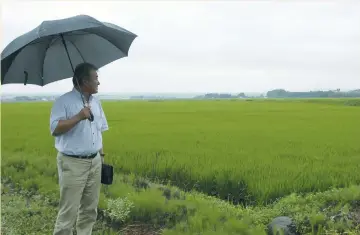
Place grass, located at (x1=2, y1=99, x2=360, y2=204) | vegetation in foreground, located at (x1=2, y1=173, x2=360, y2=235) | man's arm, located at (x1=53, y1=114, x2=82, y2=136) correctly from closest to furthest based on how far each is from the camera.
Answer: man's arm, located at (x1=53, y1=114, x2=82, y2=136) < vegetation in foreground, located at (x1=2, y1=173, x2=360, y2=235) < grass, located at (x1=2, y1=99, x2=360, y2=204)

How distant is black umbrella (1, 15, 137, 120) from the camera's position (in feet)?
11.7

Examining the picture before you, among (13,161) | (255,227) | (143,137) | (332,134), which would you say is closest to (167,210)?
(255,227)

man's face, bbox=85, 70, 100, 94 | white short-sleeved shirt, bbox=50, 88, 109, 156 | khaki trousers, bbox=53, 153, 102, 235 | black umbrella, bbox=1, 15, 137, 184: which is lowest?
khaki trousers, bbox=53, 153, 102, 235

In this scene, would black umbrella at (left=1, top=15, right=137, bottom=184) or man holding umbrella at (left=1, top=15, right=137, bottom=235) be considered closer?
man holding umbrella at (left=1, top=15, right=137, bottom=235)

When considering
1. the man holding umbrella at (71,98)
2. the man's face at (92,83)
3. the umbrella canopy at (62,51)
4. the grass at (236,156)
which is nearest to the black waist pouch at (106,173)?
the man holding umbrella at (71,98)

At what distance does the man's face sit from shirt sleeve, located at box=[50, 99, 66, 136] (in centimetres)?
27

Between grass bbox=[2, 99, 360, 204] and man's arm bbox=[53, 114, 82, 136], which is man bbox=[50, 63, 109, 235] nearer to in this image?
man's arm bbox=[53, 114, 82, 136]

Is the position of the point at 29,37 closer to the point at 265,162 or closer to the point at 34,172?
the point at 34,172

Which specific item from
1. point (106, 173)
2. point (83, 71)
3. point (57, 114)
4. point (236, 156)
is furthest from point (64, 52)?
point (236, 156)

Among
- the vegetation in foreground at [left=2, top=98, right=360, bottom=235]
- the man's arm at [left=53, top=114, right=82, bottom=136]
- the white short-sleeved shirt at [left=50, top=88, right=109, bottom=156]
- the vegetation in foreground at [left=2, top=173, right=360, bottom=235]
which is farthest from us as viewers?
the vegetation in foreground at [left=2, top=98, right=360, bottom=235]

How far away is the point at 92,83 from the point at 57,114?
0.40 m

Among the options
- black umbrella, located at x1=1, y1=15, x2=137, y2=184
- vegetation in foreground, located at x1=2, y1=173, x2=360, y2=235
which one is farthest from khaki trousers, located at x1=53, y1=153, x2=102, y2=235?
vegetation in foreground, located at x1=2, y1=173, x2=360, y2=235

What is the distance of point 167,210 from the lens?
A: 15.7 ft

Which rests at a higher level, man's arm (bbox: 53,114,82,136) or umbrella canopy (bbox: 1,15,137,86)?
umbrella canopy (bbox: 1,15,137,86)
